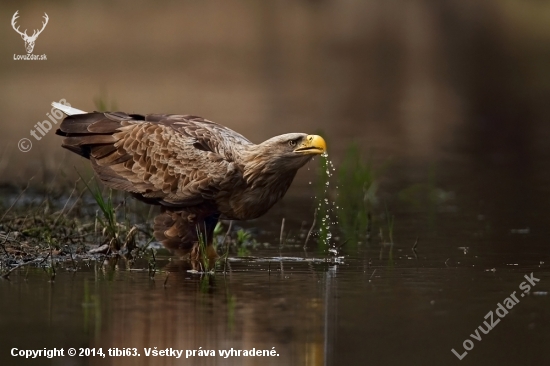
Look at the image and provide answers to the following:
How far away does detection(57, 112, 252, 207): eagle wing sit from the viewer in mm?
10258

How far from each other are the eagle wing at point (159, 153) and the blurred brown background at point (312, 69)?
260 inches

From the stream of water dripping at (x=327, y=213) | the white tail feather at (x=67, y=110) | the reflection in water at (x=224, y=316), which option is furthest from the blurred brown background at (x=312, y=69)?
the reflection in water at (x=224, y=316)

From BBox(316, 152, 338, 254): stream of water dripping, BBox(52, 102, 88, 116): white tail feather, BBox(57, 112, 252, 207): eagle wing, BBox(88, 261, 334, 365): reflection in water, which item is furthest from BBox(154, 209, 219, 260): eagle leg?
BBox(52, 102, 88, 116): white tail feather

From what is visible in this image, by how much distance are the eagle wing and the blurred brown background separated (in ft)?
21.7

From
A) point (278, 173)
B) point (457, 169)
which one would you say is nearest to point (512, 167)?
point (457, 169)

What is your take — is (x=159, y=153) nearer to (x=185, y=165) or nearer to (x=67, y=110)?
(x=185, y=165)

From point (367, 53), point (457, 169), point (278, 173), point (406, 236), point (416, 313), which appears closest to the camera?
point (416, 313)

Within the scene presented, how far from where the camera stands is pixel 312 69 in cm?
3203

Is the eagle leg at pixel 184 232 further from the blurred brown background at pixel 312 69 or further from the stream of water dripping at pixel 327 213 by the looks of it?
the blurred brown background at pixel 312 69

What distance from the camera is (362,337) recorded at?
23.7 ft

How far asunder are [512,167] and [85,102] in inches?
327

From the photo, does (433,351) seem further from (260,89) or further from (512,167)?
(260,89)

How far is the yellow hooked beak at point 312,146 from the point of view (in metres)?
9.85

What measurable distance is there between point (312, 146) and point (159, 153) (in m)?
1.45
